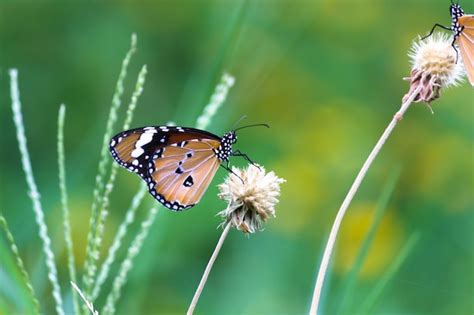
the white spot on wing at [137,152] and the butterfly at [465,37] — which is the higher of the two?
the butterfly at [465,37]

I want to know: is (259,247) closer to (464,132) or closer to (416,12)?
(464,132)

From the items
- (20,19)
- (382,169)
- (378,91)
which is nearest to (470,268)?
(382,169)

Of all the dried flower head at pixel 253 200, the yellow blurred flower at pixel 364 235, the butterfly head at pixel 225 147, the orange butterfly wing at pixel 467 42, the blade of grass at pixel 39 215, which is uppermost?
the yellow blurred flower at pixel 364 235

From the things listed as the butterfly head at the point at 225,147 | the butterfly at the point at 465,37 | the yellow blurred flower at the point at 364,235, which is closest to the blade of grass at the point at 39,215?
the butterfly head at the point at 225,147

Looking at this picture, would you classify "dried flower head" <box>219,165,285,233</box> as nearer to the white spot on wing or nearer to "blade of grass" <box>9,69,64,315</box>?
"blade of grass" <box>9,69,64,315</box>

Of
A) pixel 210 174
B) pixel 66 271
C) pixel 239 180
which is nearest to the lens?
pixel 239 180

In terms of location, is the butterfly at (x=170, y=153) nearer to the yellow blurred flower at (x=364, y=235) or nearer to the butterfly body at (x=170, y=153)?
the butterfly body at (x=170, y=153)

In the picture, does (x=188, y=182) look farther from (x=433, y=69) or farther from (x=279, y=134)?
(x=279, y=134)
